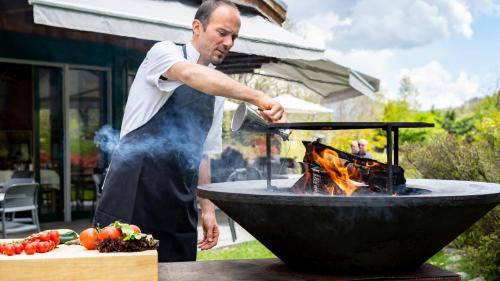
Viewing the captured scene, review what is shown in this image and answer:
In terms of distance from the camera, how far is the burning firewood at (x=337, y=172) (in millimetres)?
2572

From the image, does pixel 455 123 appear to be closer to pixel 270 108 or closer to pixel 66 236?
pixel 270 108

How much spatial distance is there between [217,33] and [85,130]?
773 cm

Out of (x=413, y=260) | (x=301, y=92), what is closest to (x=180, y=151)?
(x=413, y=260)

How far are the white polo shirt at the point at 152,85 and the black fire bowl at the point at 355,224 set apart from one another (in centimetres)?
53

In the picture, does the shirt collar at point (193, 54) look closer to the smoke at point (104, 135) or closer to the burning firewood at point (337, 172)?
the burning firewood at point (337, 172)

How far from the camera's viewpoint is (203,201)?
329 cm

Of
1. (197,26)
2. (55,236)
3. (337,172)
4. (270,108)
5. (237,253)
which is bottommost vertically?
(237,253)

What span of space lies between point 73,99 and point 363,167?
8.03 metres

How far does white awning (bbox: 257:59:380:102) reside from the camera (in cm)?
1040

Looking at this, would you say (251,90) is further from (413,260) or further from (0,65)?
(0,65)

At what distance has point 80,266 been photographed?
83.0 inches

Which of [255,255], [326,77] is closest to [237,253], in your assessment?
[255,255]

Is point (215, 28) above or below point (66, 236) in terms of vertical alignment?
above

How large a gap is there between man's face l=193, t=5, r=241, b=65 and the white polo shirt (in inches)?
2.2
